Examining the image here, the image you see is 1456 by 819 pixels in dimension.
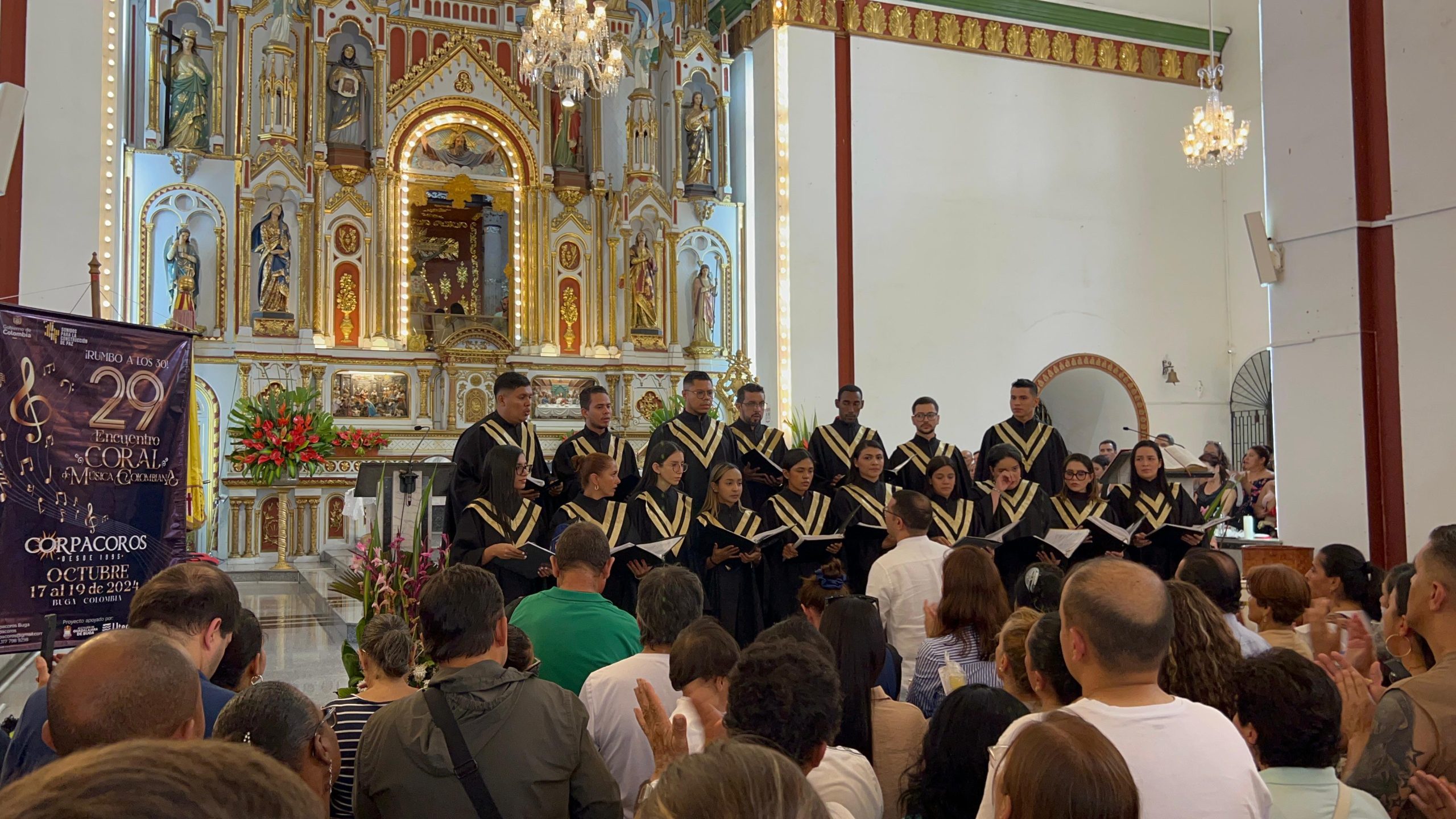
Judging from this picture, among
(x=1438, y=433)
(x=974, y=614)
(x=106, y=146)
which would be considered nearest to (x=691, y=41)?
(x=106, y=146)

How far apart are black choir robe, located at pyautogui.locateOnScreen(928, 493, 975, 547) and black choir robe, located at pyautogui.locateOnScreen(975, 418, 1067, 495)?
1.16 m

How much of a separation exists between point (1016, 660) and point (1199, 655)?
0.44 metres

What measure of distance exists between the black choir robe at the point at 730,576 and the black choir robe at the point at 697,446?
3.13 ft

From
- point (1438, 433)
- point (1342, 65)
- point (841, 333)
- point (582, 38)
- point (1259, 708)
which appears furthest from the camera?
point (841, 333)

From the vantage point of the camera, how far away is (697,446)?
25.5ft

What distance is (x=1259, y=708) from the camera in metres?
2.29

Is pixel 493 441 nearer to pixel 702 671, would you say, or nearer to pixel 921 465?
pixel 921 465

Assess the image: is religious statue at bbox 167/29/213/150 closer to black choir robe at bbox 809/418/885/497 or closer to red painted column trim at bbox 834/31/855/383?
red painted column trim at bbox 834/31/855/383

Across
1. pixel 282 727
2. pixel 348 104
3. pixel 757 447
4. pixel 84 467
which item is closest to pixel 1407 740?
pixel 282 727

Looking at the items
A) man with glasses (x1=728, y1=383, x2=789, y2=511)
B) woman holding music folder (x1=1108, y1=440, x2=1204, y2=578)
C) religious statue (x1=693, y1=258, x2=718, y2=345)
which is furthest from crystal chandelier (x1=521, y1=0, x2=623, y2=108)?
woman holding music folder (x1=1108, y1=440, x2=1204, y2=578)

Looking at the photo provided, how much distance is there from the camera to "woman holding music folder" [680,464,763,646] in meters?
6.20

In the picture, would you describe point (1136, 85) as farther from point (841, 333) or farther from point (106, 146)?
point (106, 146)

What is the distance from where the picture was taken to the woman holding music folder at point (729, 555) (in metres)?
6.20

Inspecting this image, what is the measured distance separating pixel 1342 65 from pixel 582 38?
6157mm
